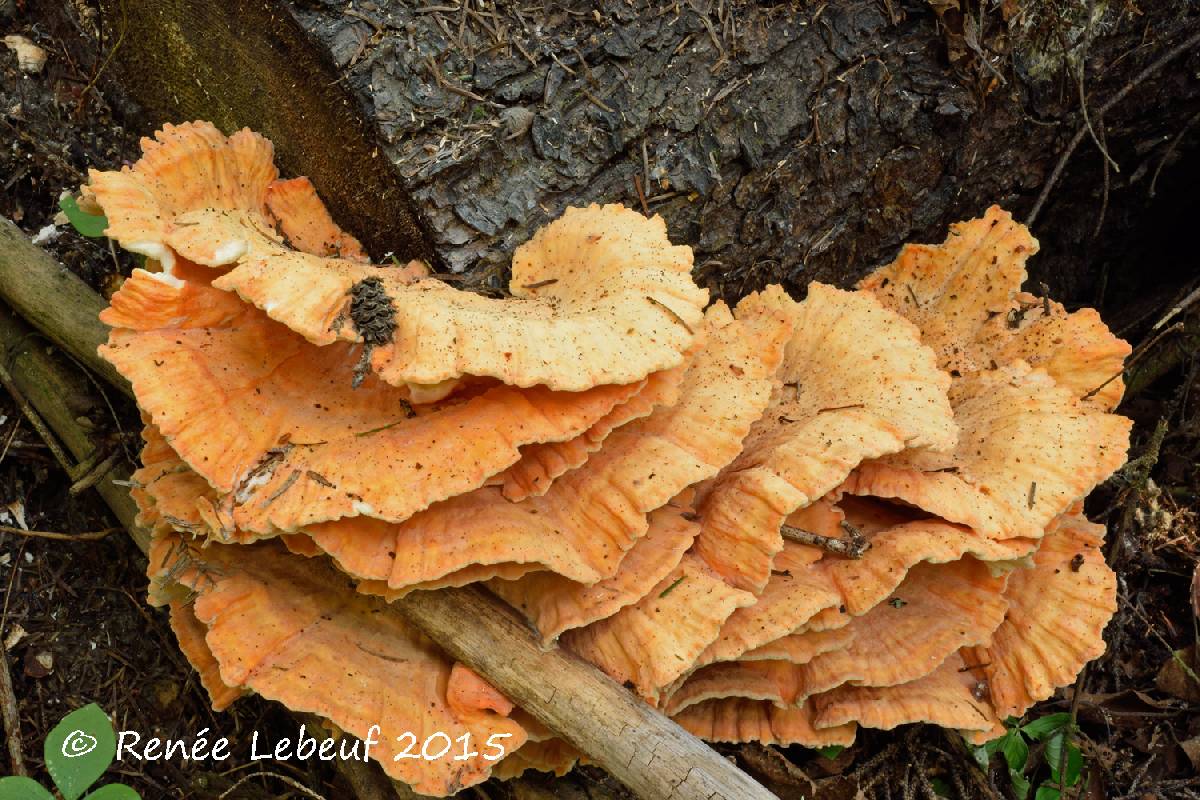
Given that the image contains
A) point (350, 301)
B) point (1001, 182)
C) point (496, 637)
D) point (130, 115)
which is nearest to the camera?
point (350, 301)

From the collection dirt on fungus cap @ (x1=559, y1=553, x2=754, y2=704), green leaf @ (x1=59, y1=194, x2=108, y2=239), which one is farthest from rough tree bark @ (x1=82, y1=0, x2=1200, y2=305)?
dirt on fungus cap @ (x1=559, y1=553, x2=754, y2=704)

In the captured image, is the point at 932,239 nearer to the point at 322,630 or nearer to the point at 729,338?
the point at 729,338

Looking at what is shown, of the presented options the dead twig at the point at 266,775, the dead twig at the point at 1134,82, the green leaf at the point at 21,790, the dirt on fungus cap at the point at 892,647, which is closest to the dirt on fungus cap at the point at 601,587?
the dirt on fungus cap at the point at 892,647

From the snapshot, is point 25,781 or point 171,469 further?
point 171,469

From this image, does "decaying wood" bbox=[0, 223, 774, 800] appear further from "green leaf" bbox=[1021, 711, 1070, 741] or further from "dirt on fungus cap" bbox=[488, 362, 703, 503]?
"green leaf" bbox=[1021, 711, 1070, 741]

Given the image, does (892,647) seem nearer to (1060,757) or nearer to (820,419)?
(820,419)

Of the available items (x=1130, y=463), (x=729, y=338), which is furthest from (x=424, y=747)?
(x=1130, y=463)
